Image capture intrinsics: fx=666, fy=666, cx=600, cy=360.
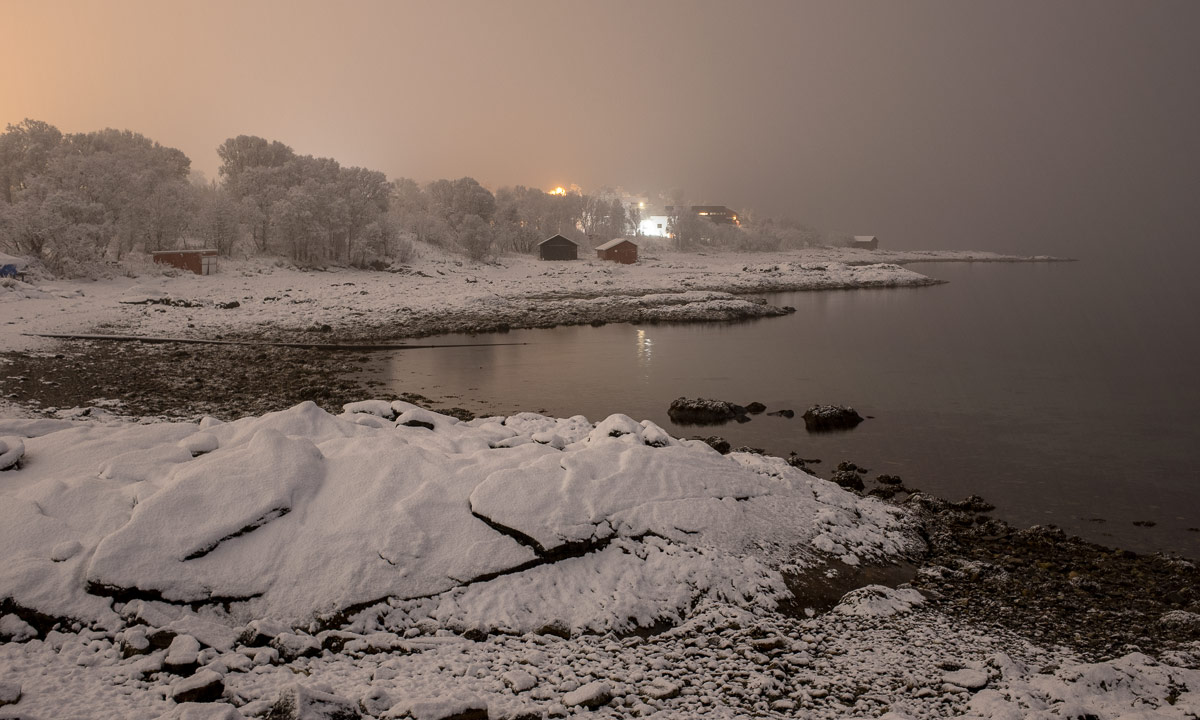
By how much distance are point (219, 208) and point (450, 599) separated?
59662 mm

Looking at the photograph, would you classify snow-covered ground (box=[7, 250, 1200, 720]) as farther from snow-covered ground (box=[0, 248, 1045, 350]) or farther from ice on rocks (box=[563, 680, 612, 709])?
snow-covered ground (box=[0, 248, 1045, 350])

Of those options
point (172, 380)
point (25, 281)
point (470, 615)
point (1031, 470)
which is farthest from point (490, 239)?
point (470, 615)

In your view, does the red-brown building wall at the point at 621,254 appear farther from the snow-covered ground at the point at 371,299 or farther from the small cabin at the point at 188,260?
the small cabin at the point at 188,260

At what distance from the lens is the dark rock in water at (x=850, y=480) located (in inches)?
563

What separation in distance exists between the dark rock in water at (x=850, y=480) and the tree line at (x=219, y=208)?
151 ft

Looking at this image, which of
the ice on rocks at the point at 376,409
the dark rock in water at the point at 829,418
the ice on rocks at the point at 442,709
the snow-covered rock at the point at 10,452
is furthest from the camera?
the dark rock in water at the point at 829,418

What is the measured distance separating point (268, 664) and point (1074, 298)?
7631 centimetres

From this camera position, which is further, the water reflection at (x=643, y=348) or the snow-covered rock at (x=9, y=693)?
the water reflection at (x=643, y=348)

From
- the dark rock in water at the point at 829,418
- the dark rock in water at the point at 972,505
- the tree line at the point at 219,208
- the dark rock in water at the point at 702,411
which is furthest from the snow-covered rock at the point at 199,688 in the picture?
the tree line at the point at 219,208

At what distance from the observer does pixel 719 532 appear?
9688 millimetres

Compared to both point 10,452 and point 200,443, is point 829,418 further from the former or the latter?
point 10,452

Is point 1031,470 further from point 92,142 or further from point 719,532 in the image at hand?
point 92,142

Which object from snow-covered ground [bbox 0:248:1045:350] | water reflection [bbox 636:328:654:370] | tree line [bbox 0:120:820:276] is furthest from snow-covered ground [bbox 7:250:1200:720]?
tree line [bbox 0:120:820:276]

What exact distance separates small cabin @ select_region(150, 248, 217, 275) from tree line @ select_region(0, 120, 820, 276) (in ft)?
8.87
